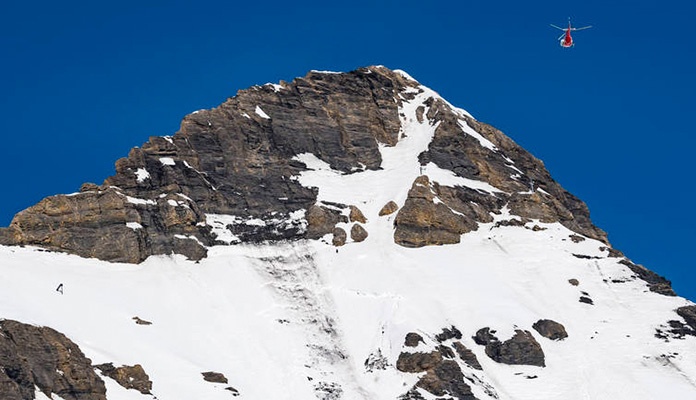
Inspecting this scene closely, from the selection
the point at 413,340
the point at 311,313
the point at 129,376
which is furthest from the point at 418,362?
the point at 129,376

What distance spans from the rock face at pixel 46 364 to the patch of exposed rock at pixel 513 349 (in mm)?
35735

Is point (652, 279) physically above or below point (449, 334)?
above

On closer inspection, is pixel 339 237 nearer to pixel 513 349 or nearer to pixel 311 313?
pixel 311 313

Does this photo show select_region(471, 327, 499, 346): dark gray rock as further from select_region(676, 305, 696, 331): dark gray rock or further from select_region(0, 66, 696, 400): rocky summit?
select_region(676, 305, 696, 331): dark gray rock

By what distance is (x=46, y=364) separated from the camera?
3255 inches

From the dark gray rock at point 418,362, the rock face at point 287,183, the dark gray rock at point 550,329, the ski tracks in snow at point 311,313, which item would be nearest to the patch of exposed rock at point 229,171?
the rock face at point 287,183

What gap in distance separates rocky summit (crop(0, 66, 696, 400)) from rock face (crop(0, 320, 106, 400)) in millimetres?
150

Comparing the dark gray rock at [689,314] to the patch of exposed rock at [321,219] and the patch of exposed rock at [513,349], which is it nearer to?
the patch of exposed rock at [513,349]

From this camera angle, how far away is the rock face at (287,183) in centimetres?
11400

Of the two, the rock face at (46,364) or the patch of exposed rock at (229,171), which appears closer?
the rock face at (46,364)

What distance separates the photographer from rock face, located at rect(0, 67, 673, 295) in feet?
374

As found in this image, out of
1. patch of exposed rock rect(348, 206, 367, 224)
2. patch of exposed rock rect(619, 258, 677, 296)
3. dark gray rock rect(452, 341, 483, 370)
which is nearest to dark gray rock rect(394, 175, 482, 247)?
patch of exposed rock rect(348, 206, 367, 224)

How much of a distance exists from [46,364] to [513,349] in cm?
4167

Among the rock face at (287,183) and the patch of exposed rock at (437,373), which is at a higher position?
the rock face at (287,183)
